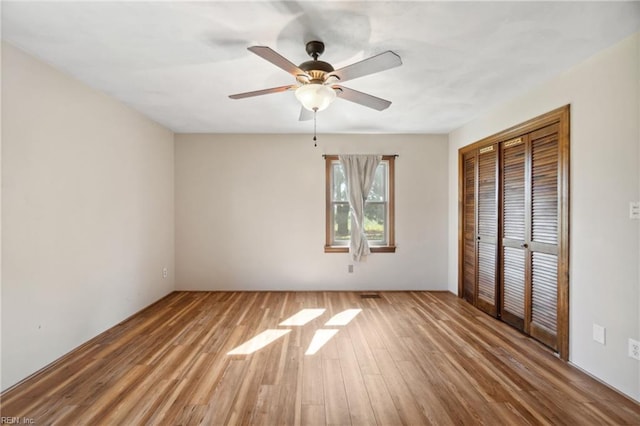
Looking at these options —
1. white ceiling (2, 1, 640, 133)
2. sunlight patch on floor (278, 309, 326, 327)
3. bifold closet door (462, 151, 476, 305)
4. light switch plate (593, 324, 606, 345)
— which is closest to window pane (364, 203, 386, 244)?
bifold closet door (462, 151, 476, 305)

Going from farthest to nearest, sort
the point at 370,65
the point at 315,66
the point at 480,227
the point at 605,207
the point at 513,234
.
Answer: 1. the point at 480,227
2. the point at 513,234
3. the point at 605,207
4. the point at 315,66
5. the point at 370,65

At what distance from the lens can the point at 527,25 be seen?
6.26 ft

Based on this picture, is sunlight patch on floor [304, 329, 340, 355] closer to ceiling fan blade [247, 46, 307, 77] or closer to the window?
the window

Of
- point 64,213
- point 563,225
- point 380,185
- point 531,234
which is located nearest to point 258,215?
point 380,185

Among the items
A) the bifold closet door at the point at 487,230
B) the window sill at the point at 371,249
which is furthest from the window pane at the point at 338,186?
the bifold closet door at the point at 487,230

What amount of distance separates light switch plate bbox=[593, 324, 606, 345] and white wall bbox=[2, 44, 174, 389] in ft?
14.2

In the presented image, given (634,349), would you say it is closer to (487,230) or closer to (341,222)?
(487,230)

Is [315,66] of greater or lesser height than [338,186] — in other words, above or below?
above

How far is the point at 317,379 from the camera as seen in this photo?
7.37 ft

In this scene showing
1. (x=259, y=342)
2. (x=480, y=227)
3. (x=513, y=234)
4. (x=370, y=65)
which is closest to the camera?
(x=370, y=65)

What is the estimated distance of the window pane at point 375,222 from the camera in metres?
4.85

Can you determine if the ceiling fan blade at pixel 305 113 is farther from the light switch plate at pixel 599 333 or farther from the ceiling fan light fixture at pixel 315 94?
the light switch plate at pixel 599 333

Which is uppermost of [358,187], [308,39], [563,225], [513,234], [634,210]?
[308,39]

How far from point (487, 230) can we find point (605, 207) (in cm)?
149
